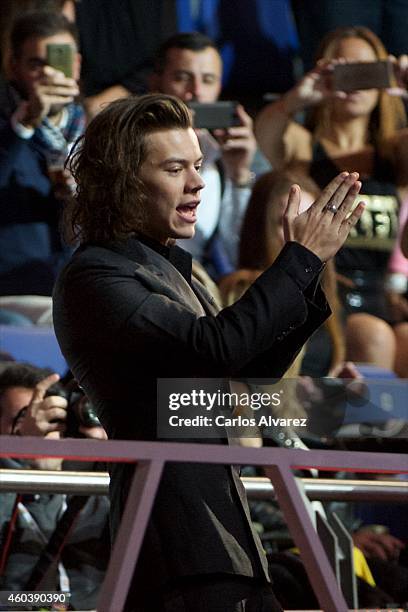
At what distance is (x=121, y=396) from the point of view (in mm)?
1466

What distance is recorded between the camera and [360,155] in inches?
162

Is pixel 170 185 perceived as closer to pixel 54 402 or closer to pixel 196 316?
pixel 196 316

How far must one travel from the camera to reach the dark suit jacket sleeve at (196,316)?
1.44 meters

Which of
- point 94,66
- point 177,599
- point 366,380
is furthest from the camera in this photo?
point 94,66

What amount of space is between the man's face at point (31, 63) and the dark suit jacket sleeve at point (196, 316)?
239 cm

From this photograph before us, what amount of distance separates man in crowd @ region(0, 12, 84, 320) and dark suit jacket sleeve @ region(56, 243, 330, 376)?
212cm

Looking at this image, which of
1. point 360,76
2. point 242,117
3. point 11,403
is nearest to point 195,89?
point 242,117

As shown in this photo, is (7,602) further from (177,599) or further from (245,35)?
(245,35)

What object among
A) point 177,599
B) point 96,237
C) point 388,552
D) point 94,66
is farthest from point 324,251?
point 94,66

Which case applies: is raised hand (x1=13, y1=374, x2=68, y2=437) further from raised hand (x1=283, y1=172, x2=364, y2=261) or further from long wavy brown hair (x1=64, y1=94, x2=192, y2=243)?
raised hand (x1=283, y1=172, x2=364, y2=261)

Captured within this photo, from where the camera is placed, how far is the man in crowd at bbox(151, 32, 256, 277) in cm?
389

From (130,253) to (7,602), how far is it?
2.45ft

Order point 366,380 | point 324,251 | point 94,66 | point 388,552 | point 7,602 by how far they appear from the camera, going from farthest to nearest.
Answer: point 94,66 < point 366,380 < point 388,552 < point 7,602 < point 324,251

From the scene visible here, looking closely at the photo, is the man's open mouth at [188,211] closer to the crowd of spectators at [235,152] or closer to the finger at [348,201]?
the finger at [348,201]
